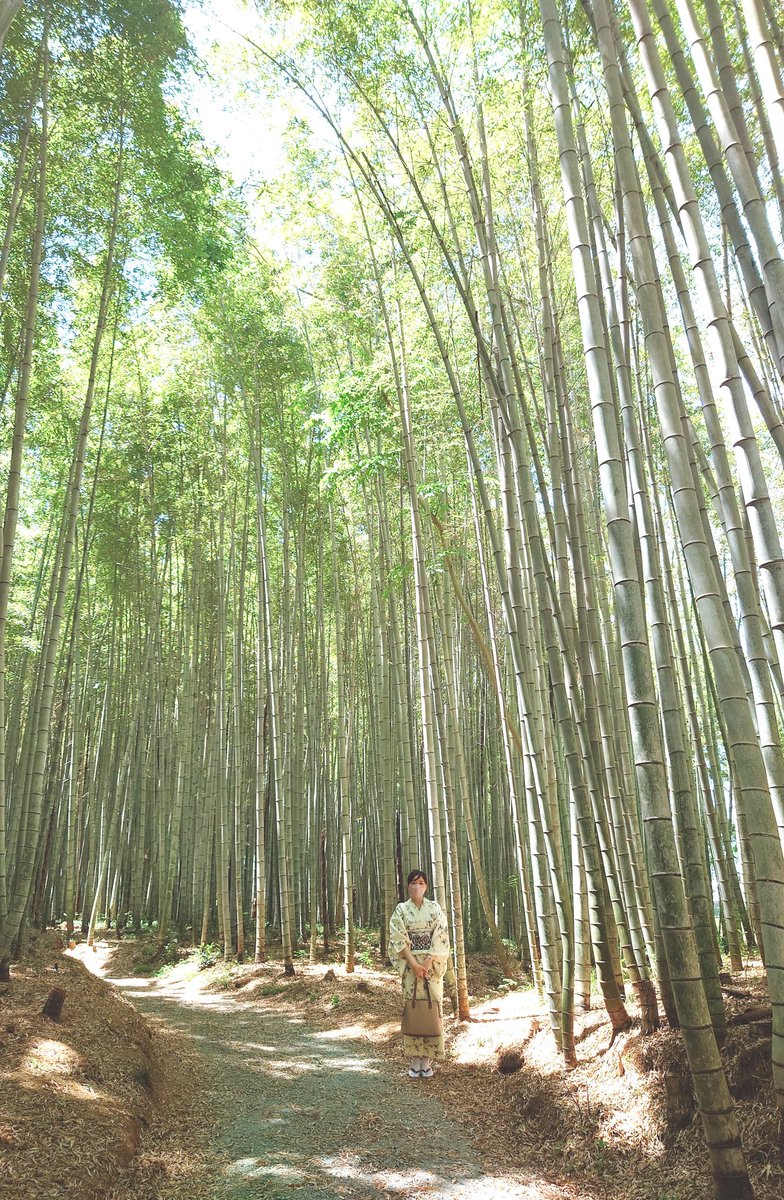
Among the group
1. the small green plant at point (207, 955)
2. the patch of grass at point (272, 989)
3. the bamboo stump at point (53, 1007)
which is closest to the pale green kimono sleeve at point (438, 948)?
the bamboo stump at point (53, 1007)

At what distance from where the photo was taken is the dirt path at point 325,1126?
2.39m

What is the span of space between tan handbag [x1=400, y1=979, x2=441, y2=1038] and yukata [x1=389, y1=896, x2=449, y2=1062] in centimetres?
2

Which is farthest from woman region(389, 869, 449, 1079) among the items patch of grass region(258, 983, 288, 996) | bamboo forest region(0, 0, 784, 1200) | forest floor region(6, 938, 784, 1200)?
patch of grass region(258, 983, 288, 996)

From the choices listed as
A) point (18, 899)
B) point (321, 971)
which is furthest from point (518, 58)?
point (321, 971)

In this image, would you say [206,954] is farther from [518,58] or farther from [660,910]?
[518,58]

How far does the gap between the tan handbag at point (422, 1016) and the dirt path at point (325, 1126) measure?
240 mm

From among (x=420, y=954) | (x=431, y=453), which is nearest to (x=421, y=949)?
(x=420, y=954)

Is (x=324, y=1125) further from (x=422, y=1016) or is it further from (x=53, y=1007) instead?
(x=53, y=1007)

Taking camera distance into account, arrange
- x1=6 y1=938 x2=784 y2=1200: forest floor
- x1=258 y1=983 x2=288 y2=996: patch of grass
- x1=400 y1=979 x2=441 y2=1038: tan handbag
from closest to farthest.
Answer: x1=6 y1=938 x2=784 y2=1200: forest floor < x1=400 y1=979 x2=441 y2=1038: tan handbag < x1=258 y1=983 x2=288 y2=996: patch of grass

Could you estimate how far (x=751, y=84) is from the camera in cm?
323

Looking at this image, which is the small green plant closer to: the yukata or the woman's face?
the yukata

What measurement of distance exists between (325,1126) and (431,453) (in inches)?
217

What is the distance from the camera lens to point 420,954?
3.69 m

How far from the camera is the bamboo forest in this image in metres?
2.04
